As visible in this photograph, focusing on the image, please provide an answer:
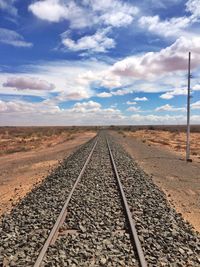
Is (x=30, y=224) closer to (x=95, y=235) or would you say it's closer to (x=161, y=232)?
(x=95, y=235)

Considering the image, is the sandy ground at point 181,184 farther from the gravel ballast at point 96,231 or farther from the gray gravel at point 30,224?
the gray gravel at point 30,224

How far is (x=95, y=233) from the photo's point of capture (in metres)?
6.81

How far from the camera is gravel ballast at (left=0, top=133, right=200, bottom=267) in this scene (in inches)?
220

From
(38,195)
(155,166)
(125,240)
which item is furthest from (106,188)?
(155,166)

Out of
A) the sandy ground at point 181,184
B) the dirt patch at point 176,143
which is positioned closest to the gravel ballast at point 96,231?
the sandy ground at point 181,184

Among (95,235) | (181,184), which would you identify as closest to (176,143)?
(181,184)

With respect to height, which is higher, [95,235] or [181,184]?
[95,235]

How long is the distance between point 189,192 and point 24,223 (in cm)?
688

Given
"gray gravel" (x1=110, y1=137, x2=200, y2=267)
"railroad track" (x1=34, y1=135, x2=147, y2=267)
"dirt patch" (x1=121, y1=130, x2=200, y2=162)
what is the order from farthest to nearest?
1. "dirt patch" (x1=121, y1=130, x2=200, y2=162)
2. "gray gravel" (x1=110, y1=137, x2=200, y2=267)
3. "railroad track" (x1=34, y1=135, x2=147, y2=267)

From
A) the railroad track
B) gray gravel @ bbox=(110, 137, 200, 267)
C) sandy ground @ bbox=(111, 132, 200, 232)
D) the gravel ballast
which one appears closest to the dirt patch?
sandy ground @ bbox=(111, 132, 200, 232)

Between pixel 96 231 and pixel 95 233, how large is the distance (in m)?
0.11

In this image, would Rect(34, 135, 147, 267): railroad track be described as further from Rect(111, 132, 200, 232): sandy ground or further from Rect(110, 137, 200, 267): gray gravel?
Rect(111, 132, 200, 232): sandy ground

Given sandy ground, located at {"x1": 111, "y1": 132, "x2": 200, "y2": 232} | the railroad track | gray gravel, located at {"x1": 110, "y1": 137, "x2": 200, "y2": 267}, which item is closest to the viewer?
the railroad track

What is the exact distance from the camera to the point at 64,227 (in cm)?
734
